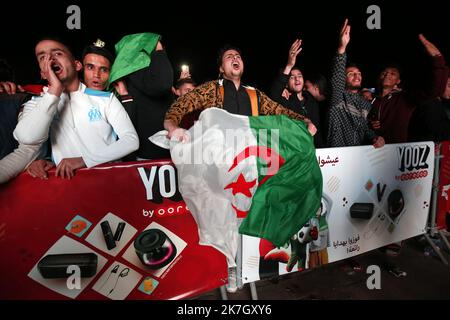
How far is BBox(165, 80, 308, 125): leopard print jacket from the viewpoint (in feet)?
6.38

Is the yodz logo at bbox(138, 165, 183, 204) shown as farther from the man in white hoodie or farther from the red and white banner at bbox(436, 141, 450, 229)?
the red and white banner at bbox(436, 141, 450, 229)

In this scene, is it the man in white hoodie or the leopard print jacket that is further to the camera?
the leopard print jacket

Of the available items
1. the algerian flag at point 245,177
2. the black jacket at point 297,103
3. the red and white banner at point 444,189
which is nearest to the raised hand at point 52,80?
the algerian flag at point 245,177

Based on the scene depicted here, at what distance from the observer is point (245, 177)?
5.48ft

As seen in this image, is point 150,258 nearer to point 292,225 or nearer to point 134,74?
point 292,225

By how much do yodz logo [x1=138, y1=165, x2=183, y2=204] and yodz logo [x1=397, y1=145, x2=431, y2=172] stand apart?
85.1 inches

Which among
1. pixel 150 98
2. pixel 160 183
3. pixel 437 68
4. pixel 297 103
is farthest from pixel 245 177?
pixel 437 68

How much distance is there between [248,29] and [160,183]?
7.48 m

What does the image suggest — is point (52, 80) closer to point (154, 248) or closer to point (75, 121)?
point (75, 121)

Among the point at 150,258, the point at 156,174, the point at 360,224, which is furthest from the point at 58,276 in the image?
the point at 360,224

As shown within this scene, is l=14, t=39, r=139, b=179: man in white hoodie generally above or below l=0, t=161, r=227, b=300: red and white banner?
above
